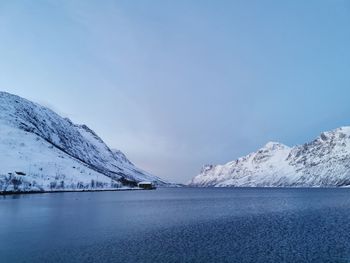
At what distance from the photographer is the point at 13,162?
7407 inches

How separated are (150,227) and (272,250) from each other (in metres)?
23.9

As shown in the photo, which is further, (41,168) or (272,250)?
(41,168)

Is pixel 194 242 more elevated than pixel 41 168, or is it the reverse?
pixel 41 168

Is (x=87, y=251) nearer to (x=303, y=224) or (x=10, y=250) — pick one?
(x=10, y=250)

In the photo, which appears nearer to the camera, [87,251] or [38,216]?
[87,251]

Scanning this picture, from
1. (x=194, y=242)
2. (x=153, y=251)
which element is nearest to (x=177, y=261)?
(x=153, y=251)

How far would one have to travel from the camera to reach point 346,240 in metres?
46.2

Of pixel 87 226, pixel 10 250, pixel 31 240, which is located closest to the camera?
pixel 10 250

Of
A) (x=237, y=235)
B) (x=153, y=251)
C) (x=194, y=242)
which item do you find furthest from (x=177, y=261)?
(x=237, y=235)

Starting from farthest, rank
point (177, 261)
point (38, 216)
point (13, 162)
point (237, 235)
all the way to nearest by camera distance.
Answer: point (13, 162) < point (38, 216) < point (237, 235) < point (177, 261)

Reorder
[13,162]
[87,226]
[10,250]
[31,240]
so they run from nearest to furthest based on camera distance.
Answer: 1. [10,250]
2. [31,240]
3. [87,226]
4. [13,162]

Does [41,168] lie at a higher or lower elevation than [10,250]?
higher

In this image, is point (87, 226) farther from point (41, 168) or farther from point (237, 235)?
point (41, 168)

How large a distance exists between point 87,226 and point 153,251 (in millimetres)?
22467
